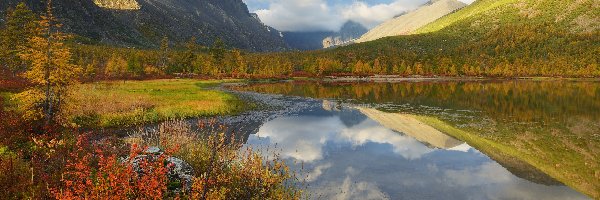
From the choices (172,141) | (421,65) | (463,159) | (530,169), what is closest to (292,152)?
(172,141)

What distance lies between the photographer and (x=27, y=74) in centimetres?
2577

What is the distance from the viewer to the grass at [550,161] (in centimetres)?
1944

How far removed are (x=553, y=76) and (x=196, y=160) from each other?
161473 mm

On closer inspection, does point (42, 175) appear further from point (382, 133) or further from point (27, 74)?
point (382, 133)

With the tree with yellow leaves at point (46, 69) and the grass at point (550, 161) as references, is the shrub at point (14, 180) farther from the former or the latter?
the grass at point (550, 161)

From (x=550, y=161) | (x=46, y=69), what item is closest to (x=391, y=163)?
(x=550, y=161)

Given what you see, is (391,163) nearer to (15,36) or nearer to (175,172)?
(175,172)

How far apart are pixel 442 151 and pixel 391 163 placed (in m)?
5.15

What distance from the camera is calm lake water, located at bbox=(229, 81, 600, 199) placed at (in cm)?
1845

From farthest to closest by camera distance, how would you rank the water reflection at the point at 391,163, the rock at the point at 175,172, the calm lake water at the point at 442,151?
the calm lake water at the point at 442,151 → the water reflection at the point at 391,163 → the rock at the point at 175,172

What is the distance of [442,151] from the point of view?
2656cm

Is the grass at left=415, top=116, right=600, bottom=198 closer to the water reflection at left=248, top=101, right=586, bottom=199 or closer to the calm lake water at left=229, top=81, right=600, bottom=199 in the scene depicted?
the calm lake water at left=229, top=81, right=600, bottom=199

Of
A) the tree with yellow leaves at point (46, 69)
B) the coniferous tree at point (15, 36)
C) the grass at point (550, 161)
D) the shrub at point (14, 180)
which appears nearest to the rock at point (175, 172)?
the shrub at point (14, 180)

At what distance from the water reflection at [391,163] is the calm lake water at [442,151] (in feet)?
0.15
